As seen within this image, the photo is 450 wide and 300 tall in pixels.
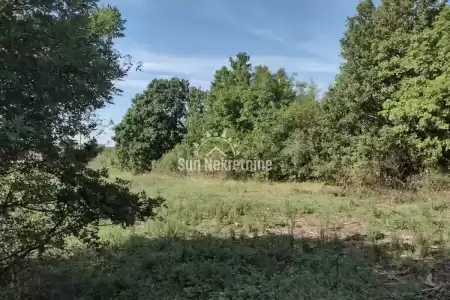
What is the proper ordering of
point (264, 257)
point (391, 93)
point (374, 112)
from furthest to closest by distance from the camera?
point (374, 112) → point (391, 93) → point (264, 257)

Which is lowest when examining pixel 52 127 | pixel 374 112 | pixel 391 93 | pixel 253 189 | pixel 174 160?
pixel 253 189

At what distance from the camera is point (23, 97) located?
2867mm

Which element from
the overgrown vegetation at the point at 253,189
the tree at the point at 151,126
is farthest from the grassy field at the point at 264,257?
the tree at the point at 151,126

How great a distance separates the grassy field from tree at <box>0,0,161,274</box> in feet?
2.10

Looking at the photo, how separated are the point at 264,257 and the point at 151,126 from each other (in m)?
22.2

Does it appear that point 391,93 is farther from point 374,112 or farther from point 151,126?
point 151,126

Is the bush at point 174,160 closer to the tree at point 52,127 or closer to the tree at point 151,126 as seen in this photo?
the tree at point 151,126

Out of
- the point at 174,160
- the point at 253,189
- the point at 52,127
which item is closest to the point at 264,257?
the point at 52,127

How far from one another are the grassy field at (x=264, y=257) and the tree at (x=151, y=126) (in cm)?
1713

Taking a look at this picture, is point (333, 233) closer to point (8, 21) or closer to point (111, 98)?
point (111, 98)

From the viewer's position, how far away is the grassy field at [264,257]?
15.0 feet

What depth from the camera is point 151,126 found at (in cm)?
2698

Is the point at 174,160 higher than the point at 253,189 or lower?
higher

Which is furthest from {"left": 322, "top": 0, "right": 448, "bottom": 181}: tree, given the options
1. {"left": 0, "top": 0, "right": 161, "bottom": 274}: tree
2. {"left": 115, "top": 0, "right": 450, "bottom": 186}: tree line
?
{"left": 0, "top": 0, "right": 161, "bottom": 274}: tree
